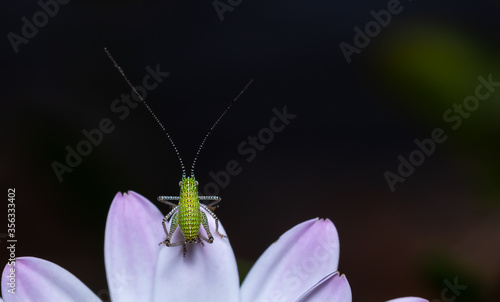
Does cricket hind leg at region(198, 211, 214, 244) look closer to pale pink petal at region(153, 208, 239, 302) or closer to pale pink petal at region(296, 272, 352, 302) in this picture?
pale pink petal at region(153, 208, 239, 302)

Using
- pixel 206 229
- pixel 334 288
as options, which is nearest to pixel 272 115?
pixel 206 229

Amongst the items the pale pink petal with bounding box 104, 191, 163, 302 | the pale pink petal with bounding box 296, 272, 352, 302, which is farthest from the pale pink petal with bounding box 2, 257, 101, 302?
the pale pink petal with bounding box 296, 272, 352, 302

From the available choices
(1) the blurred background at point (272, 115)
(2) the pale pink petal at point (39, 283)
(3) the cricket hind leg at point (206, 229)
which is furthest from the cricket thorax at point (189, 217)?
(1) the blurred background at point (272, 115)

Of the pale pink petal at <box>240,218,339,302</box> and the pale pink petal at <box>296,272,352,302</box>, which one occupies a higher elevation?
the pale pink petal at <box>240,218,339,302</box>

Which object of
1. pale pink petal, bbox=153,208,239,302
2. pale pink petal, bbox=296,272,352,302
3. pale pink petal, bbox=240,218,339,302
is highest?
pale pink petal, bbox=153,208,239,302

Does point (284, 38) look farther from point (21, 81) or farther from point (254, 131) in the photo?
point (21, 81)

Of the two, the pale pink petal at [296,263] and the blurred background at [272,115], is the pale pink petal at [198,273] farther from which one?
the blurred background at [272,115]

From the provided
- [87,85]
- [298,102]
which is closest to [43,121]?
[87,85]
